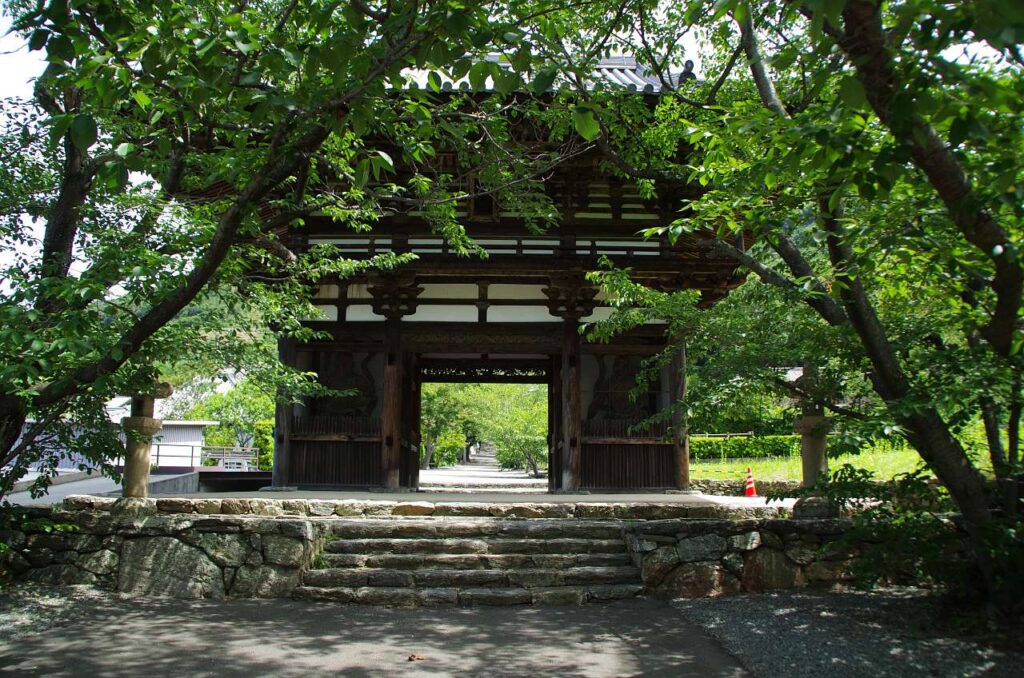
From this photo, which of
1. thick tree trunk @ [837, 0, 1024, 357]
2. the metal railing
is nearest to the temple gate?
thick tree trunk @ [837, 0, 1024, 357]

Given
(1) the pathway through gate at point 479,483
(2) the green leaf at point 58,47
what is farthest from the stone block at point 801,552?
(2) the green leaf at point 58,47

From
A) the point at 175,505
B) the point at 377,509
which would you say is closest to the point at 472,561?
the point at 377,509

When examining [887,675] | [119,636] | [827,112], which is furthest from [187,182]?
[887,675]

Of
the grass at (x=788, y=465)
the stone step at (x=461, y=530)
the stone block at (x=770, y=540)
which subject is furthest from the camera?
the grass at (x=788, y=465)

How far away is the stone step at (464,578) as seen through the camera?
6832 millimetres

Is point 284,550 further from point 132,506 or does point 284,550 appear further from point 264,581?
point 132,506

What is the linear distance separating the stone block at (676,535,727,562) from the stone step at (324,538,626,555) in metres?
0.68

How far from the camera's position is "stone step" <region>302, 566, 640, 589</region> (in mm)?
6832

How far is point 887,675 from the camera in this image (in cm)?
446

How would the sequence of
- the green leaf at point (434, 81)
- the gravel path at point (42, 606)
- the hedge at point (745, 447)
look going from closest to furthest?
the green leaf at point (434, 81), the gravel path at point (42, 606), the hedge at point (745, 447)

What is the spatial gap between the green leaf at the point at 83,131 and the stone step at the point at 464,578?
489cm

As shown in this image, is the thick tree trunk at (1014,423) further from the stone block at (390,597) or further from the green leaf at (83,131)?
the green leaf at (83,131)

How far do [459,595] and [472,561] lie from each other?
0.61m

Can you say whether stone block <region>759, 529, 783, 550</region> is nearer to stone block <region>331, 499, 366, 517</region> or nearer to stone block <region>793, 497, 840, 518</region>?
stone block <region>793, 497, 840, 518</region>
